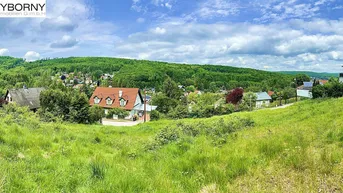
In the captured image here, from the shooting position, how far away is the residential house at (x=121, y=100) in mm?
50375

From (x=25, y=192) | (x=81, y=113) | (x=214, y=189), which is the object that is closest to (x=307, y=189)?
(x=214, y=189)

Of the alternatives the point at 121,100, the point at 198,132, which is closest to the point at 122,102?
the point at 121,100

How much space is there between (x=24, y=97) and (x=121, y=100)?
18885mm

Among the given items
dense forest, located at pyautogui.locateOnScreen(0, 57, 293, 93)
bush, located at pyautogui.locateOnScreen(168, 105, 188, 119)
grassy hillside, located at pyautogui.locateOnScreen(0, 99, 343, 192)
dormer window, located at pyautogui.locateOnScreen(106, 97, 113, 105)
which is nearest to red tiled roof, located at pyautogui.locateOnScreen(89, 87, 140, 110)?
dormer window, located at pyautogui.locateOnScreen(106, 97, 113, 105)

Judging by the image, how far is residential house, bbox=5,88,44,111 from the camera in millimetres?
45188

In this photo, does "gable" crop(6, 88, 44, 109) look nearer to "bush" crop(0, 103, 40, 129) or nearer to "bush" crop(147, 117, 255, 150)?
"bush" crop(0, 103, 40, 129)

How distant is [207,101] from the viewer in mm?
62719

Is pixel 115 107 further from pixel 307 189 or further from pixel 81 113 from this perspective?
pixel 307 189

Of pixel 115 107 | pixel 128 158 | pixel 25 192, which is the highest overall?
pixel 25 192

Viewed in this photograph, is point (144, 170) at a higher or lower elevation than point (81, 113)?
higher

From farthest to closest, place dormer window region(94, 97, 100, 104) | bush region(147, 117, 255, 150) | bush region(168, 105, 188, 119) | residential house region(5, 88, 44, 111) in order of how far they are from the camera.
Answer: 1. dormer window region(94, 97, 100, 104)
2. residential house region(5, 88, 44, 111)
3. bush region(168, 105, 188, 119)
4. bush region(147, 117, 255, 150)

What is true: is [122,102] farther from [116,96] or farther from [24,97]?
[24,97]

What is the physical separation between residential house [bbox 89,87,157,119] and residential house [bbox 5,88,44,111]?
11.4 meters

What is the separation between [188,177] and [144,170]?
3.51ft
